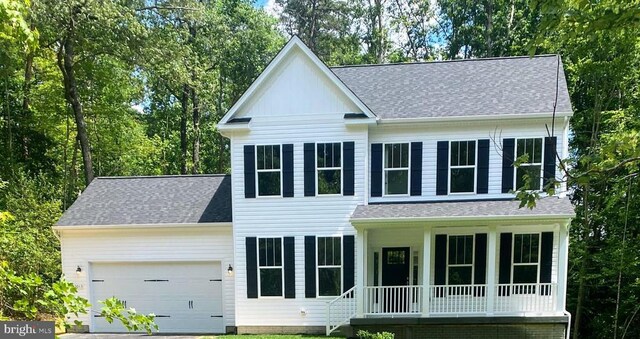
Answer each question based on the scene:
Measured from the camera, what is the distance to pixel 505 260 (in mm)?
10430

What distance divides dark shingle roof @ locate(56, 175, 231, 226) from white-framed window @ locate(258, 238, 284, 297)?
1.50 metres

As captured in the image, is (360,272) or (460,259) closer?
(360,272)

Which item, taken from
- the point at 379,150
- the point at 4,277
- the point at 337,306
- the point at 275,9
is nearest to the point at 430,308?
the point at 337,306

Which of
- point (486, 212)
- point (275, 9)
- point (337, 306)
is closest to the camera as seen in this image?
point (486, 212)

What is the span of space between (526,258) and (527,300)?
1080mm

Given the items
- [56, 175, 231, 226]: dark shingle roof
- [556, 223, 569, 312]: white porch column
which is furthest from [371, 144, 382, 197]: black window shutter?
[556, 223, 569, 312]: white porch column

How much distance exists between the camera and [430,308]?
10.1m

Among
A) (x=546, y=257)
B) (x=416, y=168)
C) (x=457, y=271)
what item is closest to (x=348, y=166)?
(x=416, y=168)

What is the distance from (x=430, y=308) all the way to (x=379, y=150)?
438cm

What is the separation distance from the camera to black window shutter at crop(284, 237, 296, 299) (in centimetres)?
1079

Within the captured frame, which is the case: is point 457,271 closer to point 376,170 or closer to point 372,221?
point 372,221

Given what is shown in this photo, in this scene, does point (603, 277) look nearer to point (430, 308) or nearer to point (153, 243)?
point (430, 308)

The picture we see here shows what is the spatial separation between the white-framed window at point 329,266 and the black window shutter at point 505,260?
14.1 ft

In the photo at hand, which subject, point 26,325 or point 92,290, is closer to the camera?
point 26,325
